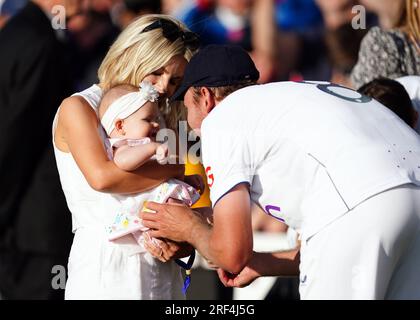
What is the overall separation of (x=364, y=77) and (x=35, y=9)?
2216mm

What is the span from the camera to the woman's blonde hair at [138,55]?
14.1ft

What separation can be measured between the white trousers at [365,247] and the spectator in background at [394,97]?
0.93 m

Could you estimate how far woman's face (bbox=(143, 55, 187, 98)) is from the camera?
4330mm

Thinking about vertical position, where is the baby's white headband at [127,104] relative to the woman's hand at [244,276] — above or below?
above

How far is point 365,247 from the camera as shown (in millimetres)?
3592

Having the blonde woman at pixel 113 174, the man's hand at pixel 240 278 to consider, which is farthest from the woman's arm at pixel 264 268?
the blonde woman at pixel 113 174

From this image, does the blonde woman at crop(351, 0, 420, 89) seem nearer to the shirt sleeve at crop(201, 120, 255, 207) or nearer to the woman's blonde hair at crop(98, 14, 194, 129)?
the woman's blonde hair at crop(98, 14, 194, 129)

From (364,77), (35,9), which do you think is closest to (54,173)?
(35,9)

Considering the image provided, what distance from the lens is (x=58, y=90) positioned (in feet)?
21.0

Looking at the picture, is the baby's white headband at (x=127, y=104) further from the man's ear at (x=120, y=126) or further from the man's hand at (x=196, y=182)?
the man's hand at (x=196, y=182)

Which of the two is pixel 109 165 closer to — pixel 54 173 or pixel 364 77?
pixel 364 77

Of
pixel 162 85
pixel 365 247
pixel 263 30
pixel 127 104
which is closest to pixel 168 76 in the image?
pixel 162 85

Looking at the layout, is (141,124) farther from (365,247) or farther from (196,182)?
(365,247)

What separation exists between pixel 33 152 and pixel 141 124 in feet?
7.78
